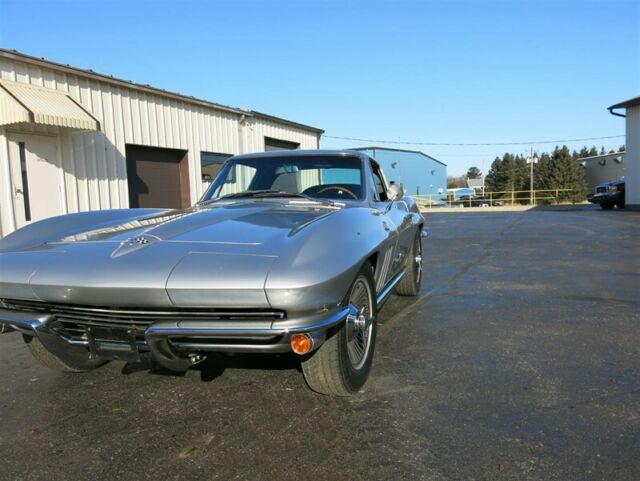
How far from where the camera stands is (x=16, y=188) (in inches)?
320

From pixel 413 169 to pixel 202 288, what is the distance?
58781 mm

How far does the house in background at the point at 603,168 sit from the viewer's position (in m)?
43.3

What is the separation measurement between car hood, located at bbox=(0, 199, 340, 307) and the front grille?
0.07m

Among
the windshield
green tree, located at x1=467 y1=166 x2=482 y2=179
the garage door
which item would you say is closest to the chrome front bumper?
the windshield

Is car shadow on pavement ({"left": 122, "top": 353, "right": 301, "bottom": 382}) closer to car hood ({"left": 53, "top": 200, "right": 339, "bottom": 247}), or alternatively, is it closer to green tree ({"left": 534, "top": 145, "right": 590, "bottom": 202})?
car hood ({"left": 53, "top": 200, "right": 339, "bottom": 247})

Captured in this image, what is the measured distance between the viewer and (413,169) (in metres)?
59.2

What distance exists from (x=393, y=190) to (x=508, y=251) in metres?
5.81

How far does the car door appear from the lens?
3553 millimetres

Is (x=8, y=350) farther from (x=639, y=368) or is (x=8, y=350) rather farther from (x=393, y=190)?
(x=639, y=368)

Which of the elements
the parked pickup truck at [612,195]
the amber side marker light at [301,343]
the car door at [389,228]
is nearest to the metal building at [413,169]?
the parked pickup truck at [612,195]

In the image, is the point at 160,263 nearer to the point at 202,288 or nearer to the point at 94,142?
the point at 202,288

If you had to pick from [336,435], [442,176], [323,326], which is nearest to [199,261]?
[323,326]

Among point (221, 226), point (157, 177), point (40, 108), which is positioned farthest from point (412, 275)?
point (157, 177)

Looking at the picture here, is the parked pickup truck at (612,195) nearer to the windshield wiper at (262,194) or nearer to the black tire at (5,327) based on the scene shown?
the windshield wiper at (262,194)
